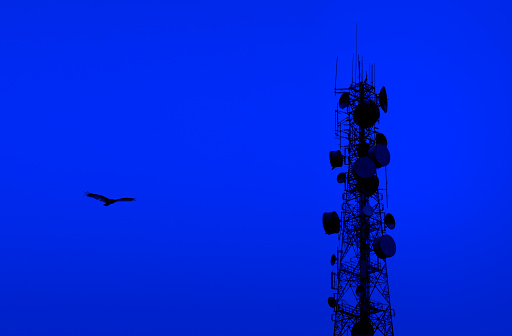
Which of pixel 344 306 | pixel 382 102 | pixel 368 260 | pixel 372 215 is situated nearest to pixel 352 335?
pixel 344 306

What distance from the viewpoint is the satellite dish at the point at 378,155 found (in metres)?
32.3

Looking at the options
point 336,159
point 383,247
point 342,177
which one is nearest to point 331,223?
point 342,177

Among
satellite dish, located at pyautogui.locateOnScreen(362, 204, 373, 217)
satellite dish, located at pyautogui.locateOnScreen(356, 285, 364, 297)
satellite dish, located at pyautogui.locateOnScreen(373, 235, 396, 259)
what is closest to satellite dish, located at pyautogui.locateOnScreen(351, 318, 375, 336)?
satellite dish, located at pyautogui.locateOnScreen(356, 285, 364, 297)

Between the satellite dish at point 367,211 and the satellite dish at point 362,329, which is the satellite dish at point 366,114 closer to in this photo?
the satellite dish at point 367,211

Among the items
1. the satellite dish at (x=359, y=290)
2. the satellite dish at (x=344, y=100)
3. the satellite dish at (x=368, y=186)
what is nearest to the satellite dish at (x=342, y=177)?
the satellite dish at (x=368, y=186)

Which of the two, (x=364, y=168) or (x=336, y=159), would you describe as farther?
(x=336, y=159)

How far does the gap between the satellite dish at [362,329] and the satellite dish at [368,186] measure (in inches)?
297

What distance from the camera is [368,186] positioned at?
32719 millimetres

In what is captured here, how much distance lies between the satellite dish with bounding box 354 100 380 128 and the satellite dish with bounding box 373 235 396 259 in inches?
289

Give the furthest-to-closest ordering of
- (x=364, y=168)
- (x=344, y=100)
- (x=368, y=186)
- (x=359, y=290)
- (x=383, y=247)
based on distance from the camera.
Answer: (x=344, y=100) → (x=368, y=186) → (x=364, y=168) → (x=359, y=290) → (x=383, y=247)

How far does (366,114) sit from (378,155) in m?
2.87

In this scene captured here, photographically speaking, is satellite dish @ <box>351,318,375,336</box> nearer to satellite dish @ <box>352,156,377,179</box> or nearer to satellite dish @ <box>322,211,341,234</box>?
satellite dish @ <box>322,211,341,234</box>

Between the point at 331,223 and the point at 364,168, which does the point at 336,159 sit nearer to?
the point at 364,168

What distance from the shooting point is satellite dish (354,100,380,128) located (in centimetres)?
3359
